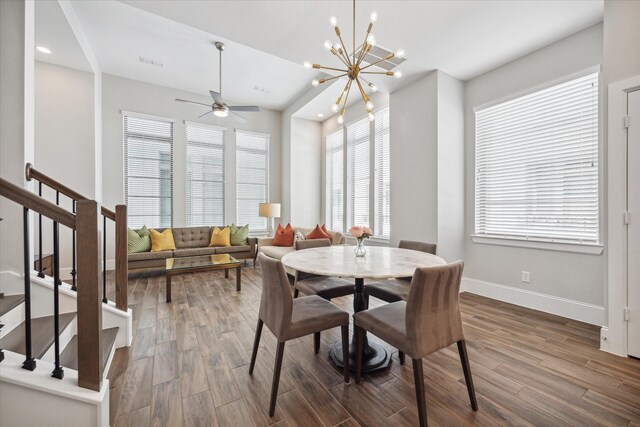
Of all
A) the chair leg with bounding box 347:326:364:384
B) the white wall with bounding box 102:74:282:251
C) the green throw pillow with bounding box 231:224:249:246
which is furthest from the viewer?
the green throw pillow with bounding box 231:224:249:246

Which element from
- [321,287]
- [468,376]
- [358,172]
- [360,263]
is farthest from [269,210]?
[468,376]

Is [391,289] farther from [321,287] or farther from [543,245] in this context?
[543,245]

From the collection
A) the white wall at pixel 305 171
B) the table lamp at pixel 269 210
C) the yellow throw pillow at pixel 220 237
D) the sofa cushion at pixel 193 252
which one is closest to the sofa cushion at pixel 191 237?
the yellow throw pillow at pixel 220 237

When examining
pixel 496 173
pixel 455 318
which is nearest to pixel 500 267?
pixel 496 173

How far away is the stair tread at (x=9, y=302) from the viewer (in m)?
1.71

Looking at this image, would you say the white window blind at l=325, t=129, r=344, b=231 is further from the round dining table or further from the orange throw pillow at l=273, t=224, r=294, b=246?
the round dining table

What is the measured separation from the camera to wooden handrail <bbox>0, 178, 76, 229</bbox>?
3.90 feet

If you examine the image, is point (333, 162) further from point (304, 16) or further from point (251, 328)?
point (251, 328)

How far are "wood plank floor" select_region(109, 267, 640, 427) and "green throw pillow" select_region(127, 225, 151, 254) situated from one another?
232 cm

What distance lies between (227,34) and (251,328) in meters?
3.18

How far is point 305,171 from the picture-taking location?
672 centimetres

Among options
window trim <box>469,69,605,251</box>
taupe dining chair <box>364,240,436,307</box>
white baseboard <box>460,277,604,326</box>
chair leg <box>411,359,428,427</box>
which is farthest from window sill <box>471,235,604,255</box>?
chair leg <box>411,359,428,427</box>

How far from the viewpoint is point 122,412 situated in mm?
1582

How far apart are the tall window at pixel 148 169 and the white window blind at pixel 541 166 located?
228 inches
